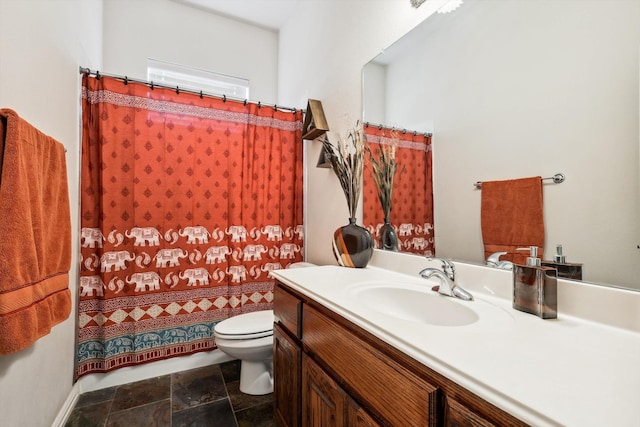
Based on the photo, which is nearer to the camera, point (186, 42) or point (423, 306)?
point (423, 306)

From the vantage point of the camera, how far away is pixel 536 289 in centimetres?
80

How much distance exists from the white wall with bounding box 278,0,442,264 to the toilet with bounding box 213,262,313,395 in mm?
631

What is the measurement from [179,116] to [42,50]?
2.63 ft

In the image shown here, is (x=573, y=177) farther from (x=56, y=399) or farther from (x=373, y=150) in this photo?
(x=56, y=399)

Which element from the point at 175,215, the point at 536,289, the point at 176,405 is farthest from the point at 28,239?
the point at 536,289

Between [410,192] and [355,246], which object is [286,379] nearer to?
[355,246]

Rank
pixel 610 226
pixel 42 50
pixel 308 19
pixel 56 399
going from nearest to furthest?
pixel 610 226 < pixel 42 50 < pixel 56 399 < pixel 308 19

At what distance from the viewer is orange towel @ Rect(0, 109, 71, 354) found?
2.97 ft

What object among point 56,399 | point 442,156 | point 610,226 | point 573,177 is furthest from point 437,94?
Answer: point 56,399

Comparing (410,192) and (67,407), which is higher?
(410,192)

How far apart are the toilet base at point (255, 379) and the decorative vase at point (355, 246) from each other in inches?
33.4

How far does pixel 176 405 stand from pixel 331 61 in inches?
92.9

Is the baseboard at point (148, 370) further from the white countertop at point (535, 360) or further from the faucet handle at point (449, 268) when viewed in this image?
the faucet handle at point (449, 268)

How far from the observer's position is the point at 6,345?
0.88m
